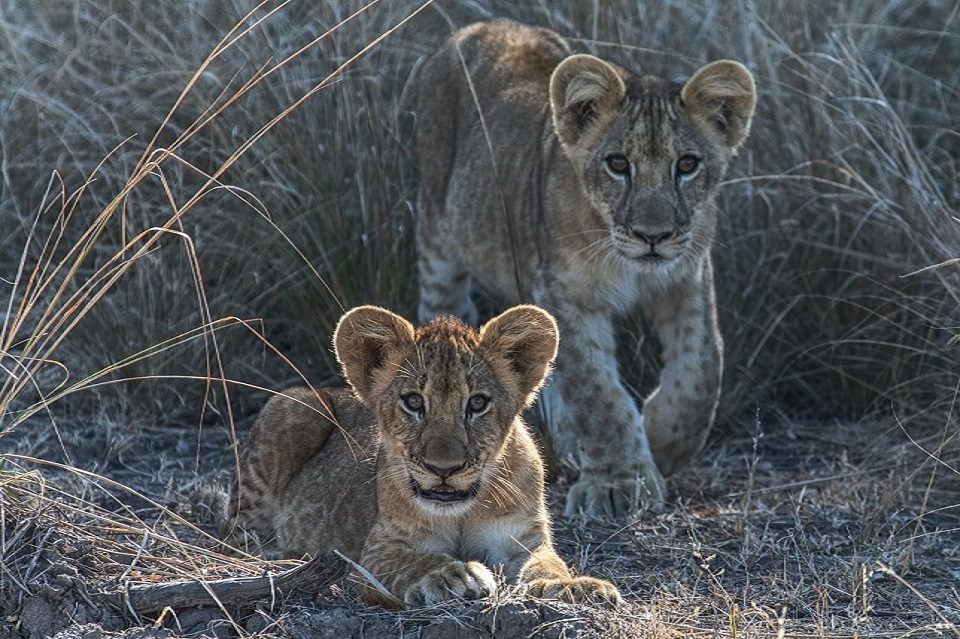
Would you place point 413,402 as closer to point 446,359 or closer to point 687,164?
point 446,359

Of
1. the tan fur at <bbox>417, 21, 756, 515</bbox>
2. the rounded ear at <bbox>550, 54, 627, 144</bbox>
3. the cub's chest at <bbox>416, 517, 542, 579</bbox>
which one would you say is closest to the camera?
the cub's chest at <bbox>416, 517, 542, 579</bbox>

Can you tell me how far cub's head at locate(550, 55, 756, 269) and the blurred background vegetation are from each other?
1.96 ft

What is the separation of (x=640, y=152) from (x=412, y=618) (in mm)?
2530

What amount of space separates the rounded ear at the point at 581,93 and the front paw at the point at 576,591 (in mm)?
2545

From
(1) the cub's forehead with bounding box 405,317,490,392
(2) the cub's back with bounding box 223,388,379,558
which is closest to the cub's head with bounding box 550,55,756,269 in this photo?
(2) the cub's back with bounding box 223,388,379,558

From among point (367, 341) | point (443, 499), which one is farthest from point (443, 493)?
point (367, 341)

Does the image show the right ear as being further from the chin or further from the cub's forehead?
the chin

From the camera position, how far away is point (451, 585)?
14.4 ft

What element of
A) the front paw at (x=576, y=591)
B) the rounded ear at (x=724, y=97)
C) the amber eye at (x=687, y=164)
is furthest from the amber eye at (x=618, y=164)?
the front paw at (x=576, y=591)

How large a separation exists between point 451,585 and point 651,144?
97.0 inches

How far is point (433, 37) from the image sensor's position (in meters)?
8.95

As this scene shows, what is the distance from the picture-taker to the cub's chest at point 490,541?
4758mm

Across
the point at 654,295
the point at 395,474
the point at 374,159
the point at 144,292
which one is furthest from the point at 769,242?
the point at 395,474

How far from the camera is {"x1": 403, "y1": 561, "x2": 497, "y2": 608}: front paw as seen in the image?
171 inches
